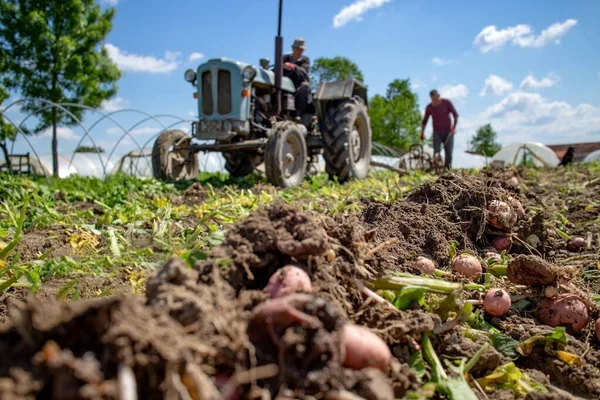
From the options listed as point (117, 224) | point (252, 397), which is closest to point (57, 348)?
point (252, 397)

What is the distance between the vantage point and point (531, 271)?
91.2 inches

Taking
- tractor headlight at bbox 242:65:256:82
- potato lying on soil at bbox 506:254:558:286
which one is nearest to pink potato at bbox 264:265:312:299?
potato lying on soil at bbox 506:254:558:286

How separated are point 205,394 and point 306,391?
29 cm

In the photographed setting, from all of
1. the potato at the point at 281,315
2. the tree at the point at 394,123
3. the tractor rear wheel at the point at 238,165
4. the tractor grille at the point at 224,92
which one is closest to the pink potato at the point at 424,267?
the potato at the point at 281,315

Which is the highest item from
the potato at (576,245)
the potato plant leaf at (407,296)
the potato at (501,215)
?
the potato at (501,215)

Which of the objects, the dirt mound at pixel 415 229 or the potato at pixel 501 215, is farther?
the potato at pixel 501 215

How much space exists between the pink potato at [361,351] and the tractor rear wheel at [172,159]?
25.2 ft

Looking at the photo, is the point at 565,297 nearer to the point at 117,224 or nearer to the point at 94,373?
the point at 94,373

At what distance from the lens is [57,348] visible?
3.18ft

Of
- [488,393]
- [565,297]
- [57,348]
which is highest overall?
[57,348]

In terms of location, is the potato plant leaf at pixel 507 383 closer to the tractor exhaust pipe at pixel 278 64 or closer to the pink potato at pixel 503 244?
the pink potato at pixel 503 244

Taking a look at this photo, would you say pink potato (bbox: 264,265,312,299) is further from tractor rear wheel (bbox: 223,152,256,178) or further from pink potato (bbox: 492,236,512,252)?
tractor rear wheel (bbox: 223,152,256,178)

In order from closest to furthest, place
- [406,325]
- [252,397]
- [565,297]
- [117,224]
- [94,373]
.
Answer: [94,373]
[252,397]
[406,325]
[565,297]
[117,224]

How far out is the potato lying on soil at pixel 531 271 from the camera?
7.45 feet
